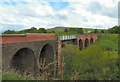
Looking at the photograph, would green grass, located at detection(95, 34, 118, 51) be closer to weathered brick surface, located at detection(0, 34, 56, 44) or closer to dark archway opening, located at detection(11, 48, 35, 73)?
weathered brick surface, located at detection(0, 34, 56, 44)

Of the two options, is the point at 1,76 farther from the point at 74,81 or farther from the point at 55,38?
the point at 55,38

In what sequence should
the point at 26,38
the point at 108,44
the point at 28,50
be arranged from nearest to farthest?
the point at 26,38
the point at 28,50
the point at 108,44

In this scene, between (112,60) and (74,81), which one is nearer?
(74,81)

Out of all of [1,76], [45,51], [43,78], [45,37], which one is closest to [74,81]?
[43,78]

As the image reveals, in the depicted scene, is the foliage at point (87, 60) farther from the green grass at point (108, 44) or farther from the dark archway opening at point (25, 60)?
the green grass at point (108, 44)

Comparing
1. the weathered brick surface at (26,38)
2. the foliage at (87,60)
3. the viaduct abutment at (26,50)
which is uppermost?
the weathered brick surface at (26,38)

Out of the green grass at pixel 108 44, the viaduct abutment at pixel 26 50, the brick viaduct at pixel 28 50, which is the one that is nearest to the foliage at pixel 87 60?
the brick viaduct at pixel 28 50

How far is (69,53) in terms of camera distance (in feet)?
93.6

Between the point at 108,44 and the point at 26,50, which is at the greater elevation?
the point at 26,50

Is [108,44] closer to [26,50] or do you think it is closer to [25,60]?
[25,60]

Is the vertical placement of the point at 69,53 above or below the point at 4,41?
below

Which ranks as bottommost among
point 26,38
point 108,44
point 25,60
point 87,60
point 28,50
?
point 87,60

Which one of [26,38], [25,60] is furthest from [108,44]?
[26,38]

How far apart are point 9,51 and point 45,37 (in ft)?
22.4
